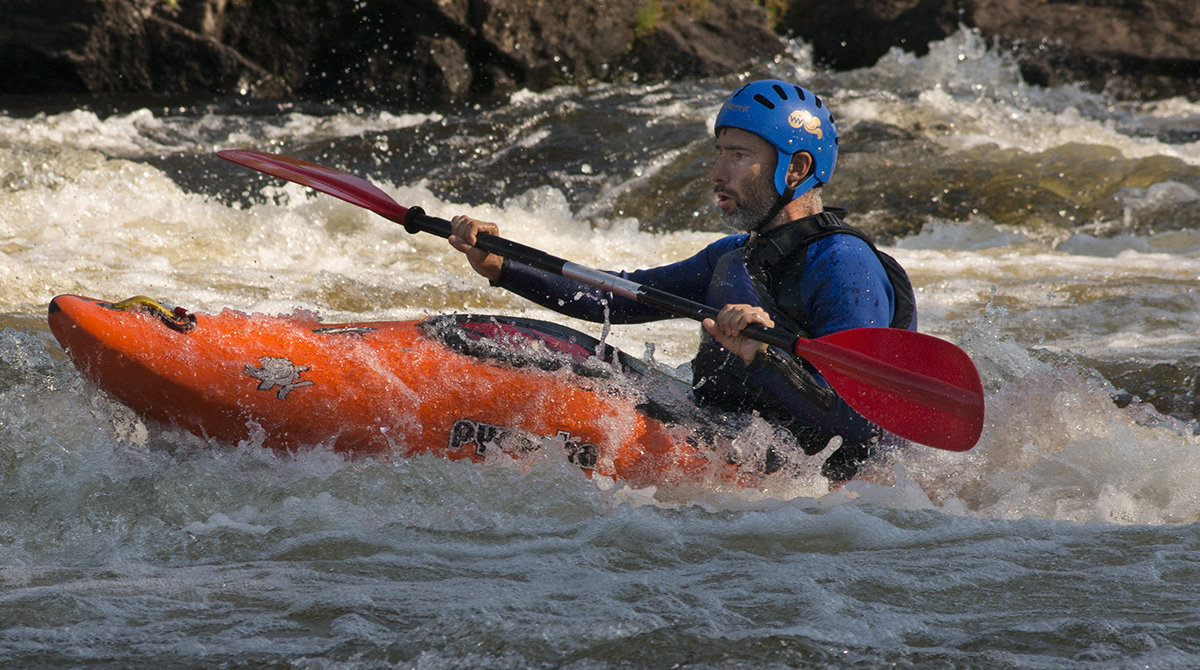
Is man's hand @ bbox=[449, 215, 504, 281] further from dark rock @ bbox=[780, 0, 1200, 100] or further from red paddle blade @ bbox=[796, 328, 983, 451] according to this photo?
dark rock @ bbox=[780, 0, 1200, 100]

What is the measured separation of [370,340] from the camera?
3293 mm

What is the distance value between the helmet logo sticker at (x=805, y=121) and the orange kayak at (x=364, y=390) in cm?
95

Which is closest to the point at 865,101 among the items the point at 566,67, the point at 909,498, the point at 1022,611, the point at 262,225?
the point at 566,67

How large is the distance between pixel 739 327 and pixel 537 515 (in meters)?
0.77

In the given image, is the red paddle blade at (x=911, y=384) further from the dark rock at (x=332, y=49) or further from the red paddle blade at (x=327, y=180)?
the dark rock at (x=332, y=49)

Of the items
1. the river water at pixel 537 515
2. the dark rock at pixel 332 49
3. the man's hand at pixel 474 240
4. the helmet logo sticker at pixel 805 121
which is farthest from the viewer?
the dark rock at pixel 332 49

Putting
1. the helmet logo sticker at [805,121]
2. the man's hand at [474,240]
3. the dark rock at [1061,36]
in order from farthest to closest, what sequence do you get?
the dark rock at [1061,36], the man's hand at [474,240], the helmet logo sticker at [805,121]

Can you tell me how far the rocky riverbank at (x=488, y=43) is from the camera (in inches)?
405

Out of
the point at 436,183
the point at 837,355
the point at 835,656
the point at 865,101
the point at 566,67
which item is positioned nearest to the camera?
the point at 835,656

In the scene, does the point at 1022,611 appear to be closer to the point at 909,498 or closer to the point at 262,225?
the point at 909,498

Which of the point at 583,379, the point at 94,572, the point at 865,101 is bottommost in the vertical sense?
the point at 94,572

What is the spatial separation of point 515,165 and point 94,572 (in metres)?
6.26

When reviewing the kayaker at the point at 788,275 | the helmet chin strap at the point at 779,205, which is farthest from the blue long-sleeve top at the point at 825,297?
the helmet chin strap at the point at 779,205

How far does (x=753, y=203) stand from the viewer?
11.1ft
